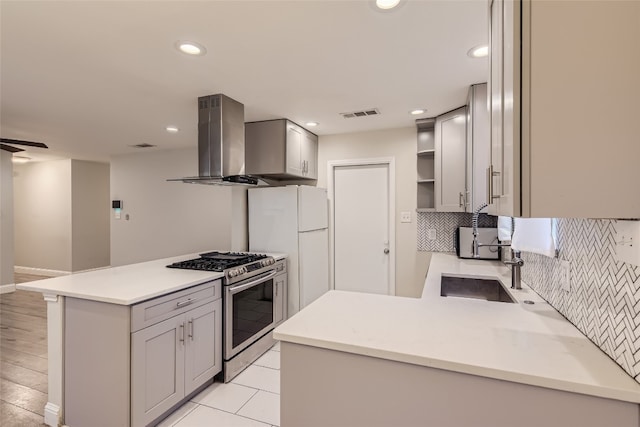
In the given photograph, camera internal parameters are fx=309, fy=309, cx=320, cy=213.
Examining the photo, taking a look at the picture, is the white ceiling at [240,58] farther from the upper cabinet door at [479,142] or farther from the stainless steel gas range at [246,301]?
the stainless steel gas range at [246,301]

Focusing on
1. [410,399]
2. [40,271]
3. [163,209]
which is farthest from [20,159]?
[410,399]

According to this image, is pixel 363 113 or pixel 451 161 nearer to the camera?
pixel 451 161

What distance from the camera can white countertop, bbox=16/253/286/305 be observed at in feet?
5.90

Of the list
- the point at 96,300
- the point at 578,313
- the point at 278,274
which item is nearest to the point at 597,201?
the point at 578,313

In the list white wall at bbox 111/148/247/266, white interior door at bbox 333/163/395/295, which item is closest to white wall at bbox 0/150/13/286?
white wall at bbox 111/148/247/266

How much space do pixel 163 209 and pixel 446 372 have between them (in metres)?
5.02

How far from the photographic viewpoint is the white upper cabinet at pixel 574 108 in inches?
30.5

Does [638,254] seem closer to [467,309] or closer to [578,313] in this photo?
[578,313]

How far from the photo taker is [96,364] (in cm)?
183

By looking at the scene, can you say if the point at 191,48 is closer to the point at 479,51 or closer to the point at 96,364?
the point at 479,51

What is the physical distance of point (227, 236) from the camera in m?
4.47

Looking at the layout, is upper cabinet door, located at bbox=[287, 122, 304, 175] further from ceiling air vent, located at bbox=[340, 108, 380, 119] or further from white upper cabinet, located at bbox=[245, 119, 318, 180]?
ceiling air vent, located at bbox=[340, 108, 380, 119]

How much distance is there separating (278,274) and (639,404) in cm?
274

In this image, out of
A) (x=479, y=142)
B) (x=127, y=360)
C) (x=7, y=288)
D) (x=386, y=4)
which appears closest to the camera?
(x=386, y=4)
